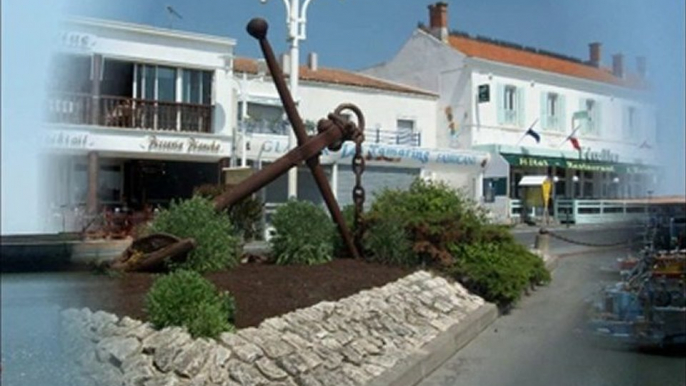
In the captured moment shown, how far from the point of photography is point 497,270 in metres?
3.29

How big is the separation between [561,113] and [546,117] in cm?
6

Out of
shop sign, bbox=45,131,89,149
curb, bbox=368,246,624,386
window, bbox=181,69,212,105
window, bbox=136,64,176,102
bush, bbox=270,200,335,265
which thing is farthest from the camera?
bush, bbox=270,200,335,265

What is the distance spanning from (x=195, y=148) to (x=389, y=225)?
177 centimetres

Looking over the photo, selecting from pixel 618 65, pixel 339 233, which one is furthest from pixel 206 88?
pixel 339 233

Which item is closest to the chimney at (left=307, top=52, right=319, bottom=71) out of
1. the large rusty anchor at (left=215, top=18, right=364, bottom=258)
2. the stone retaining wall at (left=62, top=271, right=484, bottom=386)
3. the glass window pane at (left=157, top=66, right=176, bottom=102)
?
the large rusty anchor at (left=215, top=18, right=364, bottom=258)

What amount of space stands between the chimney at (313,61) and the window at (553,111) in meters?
0.80

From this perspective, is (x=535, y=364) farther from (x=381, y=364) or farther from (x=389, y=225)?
(x=389, y=225)

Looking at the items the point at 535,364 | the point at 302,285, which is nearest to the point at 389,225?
the point at 302,285

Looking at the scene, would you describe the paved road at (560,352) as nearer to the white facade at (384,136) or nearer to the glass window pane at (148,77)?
the white facade at (384,136)

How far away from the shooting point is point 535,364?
9.58 ft

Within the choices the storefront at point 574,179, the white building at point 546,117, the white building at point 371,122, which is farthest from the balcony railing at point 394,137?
the storefront at point 574,179

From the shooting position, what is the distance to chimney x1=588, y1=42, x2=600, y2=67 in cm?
271

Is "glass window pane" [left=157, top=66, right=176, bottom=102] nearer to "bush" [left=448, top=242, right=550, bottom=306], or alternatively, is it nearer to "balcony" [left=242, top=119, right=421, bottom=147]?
"balcony" [left=242, top=119, right=421, bottom=147]

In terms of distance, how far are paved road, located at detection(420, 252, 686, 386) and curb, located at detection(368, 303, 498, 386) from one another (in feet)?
0.60
